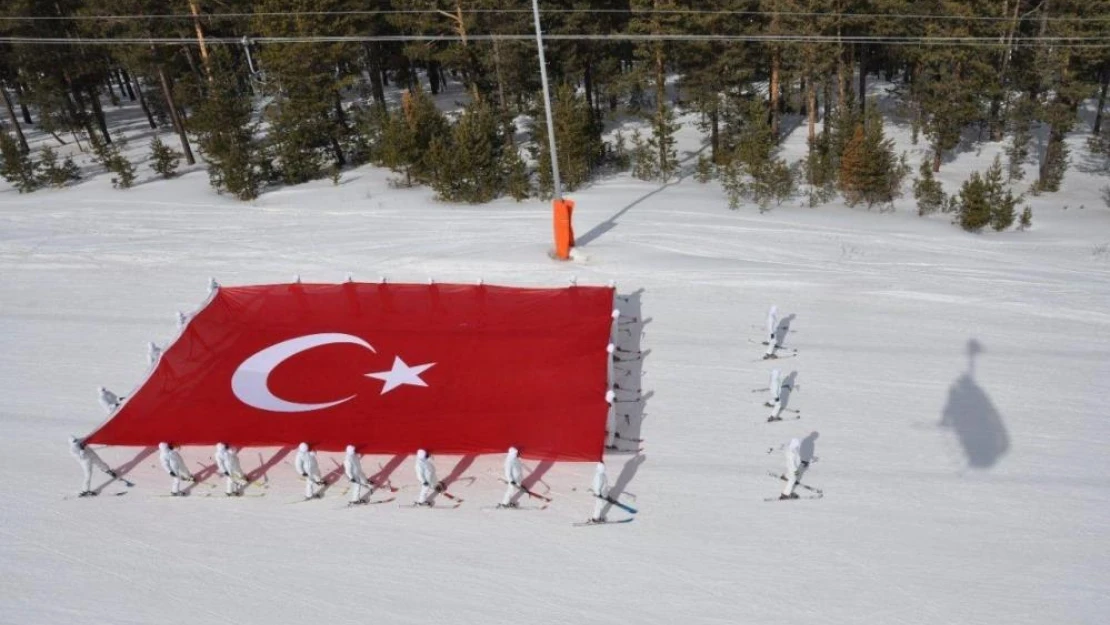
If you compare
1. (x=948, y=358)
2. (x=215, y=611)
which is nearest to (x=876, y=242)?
(x=948, y=358)

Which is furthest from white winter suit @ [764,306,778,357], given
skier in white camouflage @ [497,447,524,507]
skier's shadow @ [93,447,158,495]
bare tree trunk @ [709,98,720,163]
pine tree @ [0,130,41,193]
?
pine tree @ [0,130,41,193]

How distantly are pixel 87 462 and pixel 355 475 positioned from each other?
4306 mm

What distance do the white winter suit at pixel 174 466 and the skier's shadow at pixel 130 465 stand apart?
3.38ft

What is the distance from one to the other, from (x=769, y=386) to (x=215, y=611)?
31.1 ft

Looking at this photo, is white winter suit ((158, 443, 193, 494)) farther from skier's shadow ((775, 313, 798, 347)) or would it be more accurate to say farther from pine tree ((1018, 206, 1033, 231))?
pine tree ((1018, 206, 1033, 231))

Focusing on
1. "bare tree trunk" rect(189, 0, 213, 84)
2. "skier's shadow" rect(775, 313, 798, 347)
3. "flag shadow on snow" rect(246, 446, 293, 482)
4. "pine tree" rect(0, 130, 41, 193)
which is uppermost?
"bare tree trunk" rect(189, 0, 213, 84)

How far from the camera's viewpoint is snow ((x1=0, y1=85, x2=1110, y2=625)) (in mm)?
8914

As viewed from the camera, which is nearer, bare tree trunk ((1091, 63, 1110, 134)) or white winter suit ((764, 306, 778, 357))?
white winter suit ((764, 306, 778, 357))

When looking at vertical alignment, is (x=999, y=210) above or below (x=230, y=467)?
below

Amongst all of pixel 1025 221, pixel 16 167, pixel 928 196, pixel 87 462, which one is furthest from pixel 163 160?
pixel 1025 221

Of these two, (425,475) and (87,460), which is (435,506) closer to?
(425,475)

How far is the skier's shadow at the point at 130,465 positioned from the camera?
1099cm

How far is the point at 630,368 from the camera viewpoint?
1337cm

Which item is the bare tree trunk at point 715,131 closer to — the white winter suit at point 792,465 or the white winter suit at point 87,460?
the white winter suit at point 792,465
